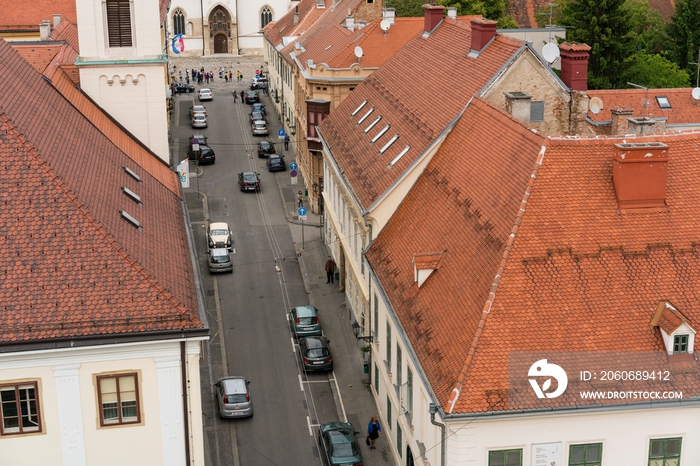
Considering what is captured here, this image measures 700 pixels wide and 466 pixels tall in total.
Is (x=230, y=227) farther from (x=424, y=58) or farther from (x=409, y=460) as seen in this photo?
(x=409, y=460)

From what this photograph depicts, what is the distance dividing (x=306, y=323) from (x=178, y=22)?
111334 mm

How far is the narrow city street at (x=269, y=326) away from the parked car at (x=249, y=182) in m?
0.58

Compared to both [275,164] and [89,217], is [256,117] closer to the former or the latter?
[275,164]

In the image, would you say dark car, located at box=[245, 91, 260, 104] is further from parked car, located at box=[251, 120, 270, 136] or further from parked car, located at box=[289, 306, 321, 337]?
parked car, located at box=[289, 306, 321, 337]

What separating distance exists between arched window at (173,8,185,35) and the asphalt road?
208 ft

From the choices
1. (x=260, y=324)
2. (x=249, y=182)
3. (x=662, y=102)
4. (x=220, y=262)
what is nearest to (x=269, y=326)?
(x=260, y=324)

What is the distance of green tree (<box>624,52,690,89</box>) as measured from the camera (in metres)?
89.5

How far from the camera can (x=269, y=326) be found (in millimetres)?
57031

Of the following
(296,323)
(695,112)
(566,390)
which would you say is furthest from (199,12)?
(566,390)

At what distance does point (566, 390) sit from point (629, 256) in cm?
561

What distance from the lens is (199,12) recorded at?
157m

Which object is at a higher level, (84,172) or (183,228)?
(84,172)

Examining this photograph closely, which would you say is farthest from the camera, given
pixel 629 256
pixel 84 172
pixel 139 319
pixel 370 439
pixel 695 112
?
pixel 695 112

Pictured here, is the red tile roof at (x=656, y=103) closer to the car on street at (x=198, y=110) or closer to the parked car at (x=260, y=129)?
the parked car at (x=260, y=129)
